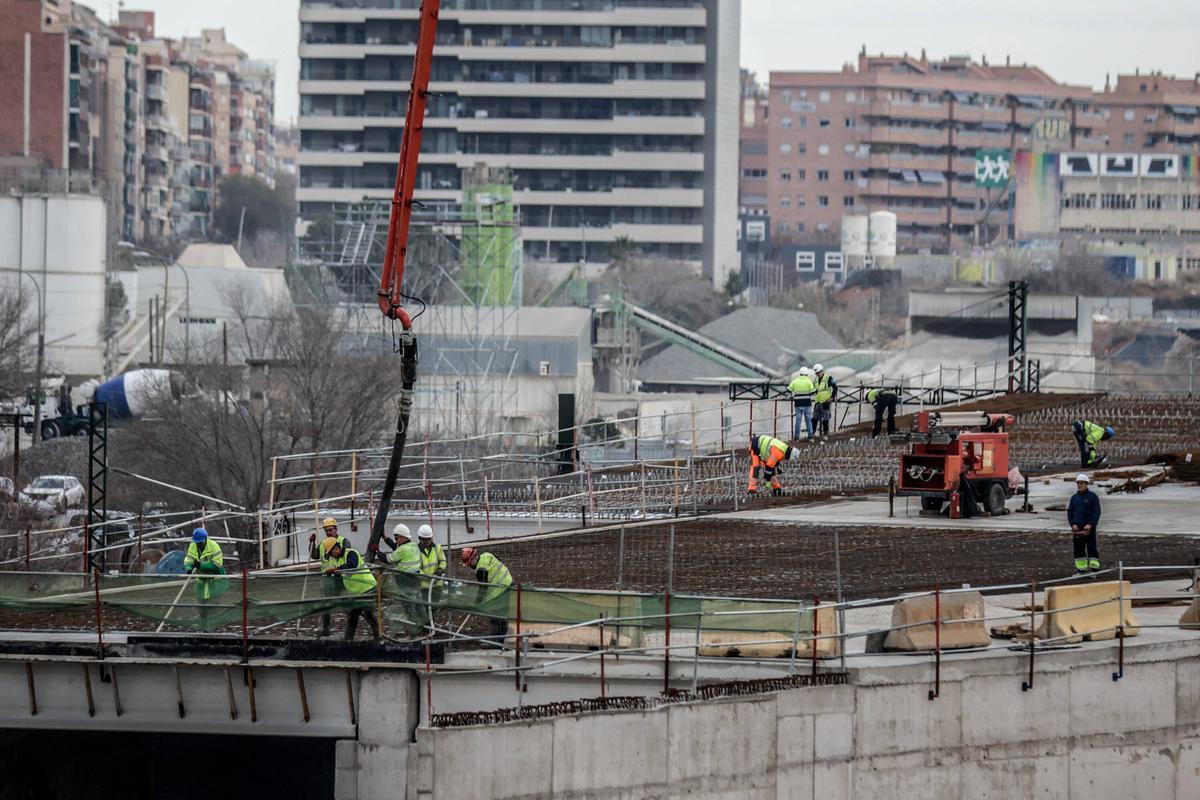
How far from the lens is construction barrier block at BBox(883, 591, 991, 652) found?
66.8 feet

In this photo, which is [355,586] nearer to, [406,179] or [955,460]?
[406,179]

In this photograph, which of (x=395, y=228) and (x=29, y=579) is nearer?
(x=29, y=579)

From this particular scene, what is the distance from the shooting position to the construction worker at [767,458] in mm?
32625

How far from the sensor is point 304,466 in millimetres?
52500

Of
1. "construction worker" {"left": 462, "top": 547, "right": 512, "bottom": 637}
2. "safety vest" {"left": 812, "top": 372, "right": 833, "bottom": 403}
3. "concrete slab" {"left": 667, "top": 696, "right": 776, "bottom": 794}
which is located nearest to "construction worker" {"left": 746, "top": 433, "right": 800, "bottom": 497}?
"safety vest" {"left": 812, "top": 372, "right": 833, "bottom": 403}

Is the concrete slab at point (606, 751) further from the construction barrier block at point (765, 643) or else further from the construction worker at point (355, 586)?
the construction worker at point (355, 586)

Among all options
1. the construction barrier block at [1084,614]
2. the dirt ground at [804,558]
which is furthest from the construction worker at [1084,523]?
the construction barrier block at [1084,614]

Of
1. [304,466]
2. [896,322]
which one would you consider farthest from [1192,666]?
[896,322]

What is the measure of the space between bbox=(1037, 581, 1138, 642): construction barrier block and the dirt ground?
3.26m

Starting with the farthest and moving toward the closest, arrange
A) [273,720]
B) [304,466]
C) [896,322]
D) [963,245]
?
[963,245] → [896,322] → [304,466] → [273,720]

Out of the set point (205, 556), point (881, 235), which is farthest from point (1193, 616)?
point (881, 235)

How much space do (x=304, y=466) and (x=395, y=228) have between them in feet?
91.4

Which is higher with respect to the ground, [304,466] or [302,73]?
[302,73]

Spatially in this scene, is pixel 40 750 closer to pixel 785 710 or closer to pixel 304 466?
pixel 785 710
